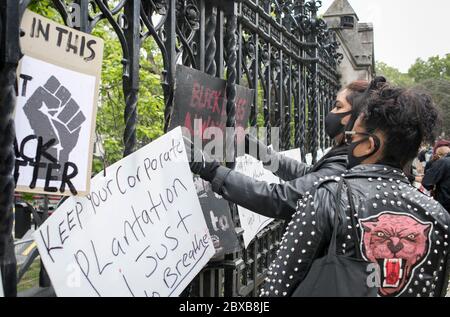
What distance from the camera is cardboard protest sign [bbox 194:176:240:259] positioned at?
9.08 ft

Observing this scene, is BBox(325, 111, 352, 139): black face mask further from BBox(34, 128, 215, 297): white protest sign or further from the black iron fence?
BBox(34, 128, 215, 297): white protest sign

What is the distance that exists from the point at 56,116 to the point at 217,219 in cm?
131

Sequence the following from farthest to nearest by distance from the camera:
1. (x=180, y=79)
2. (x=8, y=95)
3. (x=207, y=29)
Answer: (x=207, y=29) → (x=180, y=79) → (x=8, y=95)

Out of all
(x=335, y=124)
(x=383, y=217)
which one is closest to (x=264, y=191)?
(x=335, y=124)

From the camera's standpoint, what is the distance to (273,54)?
15.4ft

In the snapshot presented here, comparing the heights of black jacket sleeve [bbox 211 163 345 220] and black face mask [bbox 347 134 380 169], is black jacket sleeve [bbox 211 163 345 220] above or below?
below

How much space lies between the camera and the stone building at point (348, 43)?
10.8 m

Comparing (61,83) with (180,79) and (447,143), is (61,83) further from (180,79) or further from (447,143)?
(447,143)

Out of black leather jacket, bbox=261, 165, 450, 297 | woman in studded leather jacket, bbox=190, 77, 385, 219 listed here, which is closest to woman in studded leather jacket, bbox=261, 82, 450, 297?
black leather jacket, bbox=261, 165, 450, 297

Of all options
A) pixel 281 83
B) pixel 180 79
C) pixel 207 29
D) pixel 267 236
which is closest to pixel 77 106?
pixel 180 79

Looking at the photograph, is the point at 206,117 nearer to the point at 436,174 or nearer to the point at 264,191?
the point at 264,191

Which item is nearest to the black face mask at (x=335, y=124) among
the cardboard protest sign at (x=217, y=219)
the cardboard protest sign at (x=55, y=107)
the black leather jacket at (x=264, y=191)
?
the black leather jacket at (x=264, y=191)

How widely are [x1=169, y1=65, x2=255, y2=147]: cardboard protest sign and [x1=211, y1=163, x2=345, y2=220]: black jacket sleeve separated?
1.12 feet
